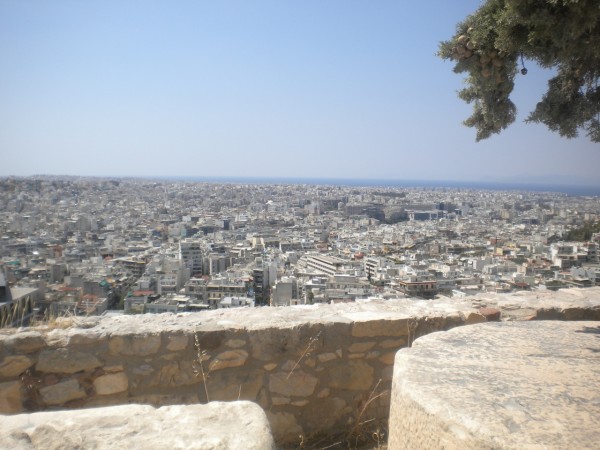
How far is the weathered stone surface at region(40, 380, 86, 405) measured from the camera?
2258mm

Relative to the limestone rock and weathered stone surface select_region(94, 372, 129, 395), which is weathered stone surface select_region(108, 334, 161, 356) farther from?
the limestone rock

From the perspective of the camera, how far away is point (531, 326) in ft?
7.38

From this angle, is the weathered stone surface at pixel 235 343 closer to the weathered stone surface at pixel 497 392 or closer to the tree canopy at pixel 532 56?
the weathered stone surface at pixel 497 392

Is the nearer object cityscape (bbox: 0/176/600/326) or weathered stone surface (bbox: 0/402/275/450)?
weathered stone surface (bbox: 0/402/275/450)

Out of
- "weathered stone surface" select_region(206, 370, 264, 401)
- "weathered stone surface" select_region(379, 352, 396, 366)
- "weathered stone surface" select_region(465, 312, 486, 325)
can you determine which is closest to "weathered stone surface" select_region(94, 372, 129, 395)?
"weathered stone surface" select_region(206, 370, 264, 401)

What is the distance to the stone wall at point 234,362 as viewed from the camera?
2.28 metres

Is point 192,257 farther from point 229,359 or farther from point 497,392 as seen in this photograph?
point 497,392

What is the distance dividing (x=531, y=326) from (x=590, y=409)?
993 mm

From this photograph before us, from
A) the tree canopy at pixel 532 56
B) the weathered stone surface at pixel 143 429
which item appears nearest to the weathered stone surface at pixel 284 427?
the weathered stone surface at pixel 143 429

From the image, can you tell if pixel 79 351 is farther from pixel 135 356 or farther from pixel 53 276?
pixel 53 276

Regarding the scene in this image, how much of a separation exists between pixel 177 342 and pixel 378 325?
1230 mm

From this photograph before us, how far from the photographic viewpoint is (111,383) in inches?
91.9

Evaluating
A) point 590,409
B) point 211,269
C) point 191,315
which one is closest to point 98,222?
point 211,269

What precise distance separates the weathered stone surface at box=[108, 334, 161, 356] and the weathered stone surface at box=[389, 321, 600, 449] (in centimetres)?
142
